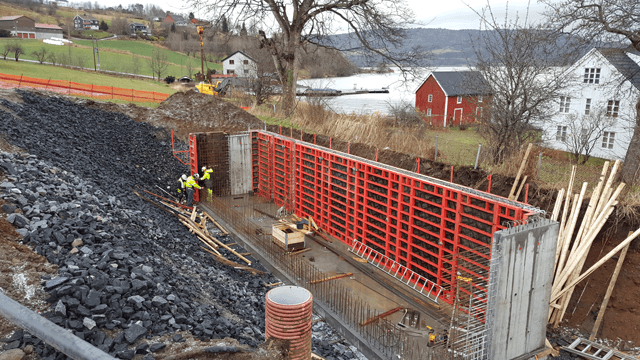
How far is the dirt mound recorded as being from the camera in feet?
79.8

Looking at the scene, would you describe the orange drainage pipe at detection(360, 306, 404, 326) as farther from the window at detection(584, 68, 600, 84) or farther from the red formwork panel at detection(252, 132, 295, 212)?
the window at detection(584, 68, 600, 84)

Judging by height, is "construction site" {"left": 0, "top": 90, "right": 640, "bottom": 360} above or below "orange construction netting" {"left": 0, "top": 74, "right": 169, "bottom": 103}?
below

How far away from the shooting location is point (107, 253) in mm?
6891

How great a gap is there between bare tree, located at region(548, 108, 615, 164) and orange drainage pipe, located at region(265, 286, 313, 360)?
1850 cm

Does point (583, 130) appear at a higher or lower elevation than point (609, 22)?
lower

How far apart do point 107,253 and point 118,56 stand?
7065 cm

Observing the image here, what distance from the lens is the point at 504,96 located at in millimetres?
14031

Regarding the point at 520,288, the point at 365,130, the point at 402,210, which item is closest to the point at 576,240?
the point at 520,288

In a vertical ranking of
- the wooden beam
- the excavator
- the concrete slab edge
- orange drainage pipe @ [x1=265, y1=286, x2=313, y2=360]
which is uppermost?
the excavator

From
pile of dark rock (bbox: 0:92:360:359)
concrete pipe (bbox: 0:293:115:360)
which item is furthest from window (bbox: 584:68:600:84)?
concrete pipe (bbox: 0:293:115:360)

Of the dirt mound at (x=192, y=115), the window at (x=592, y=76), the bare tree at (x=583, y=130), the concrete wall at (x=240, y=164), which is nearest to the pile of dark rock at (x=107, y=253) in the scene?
the concrete wall at (x=240, y=164)

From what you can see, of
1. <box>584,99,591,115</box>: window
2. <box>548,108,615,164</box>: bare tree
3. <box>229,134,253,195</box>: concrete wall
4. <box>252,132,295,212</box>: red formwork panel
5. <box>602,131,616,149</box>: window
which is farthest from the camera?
<box>584,99,591,115</box>: window

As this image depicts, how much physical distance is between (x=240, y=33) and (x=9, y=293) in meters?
24.7

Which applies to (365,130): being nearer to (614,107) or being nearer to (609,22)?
(609,22)
